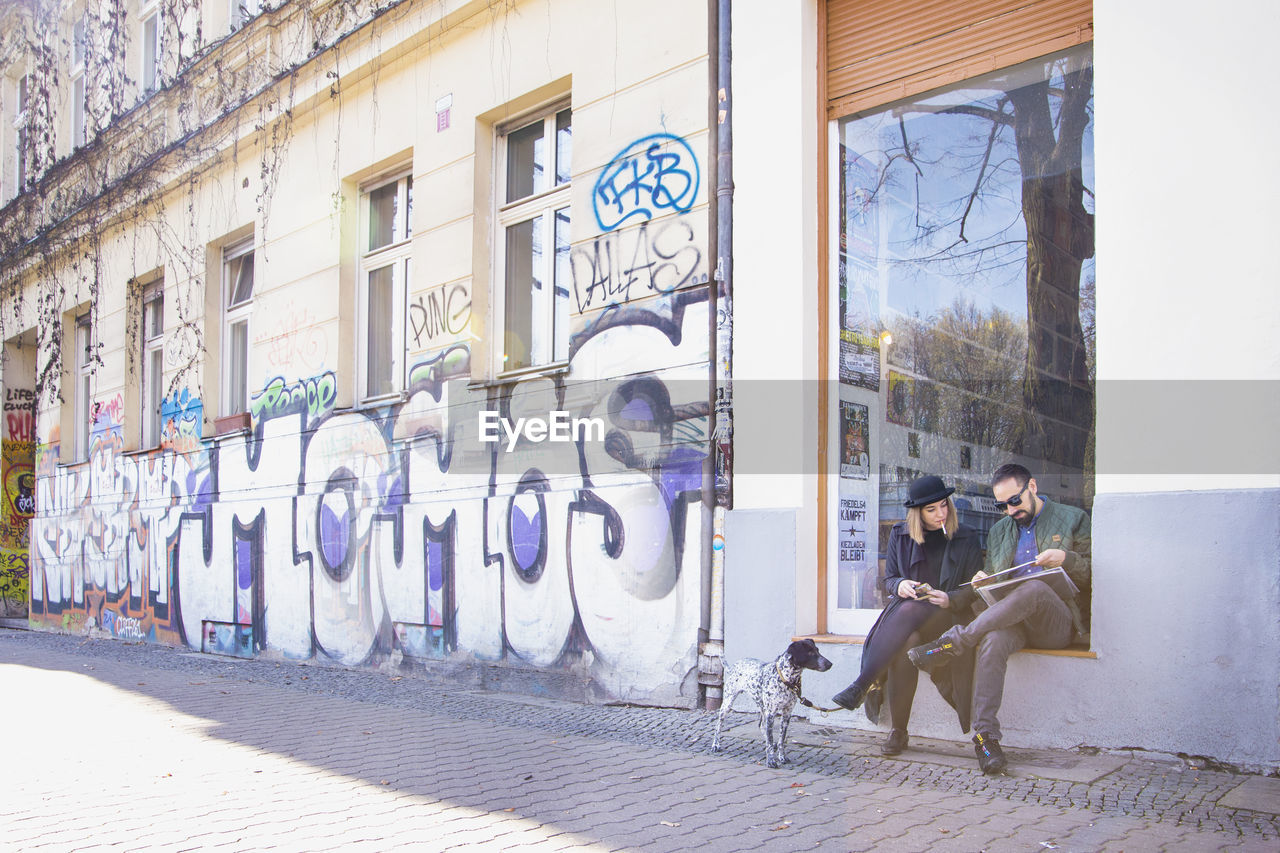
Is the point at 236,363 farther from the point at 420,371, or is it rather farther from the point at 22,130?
the point at 22,130

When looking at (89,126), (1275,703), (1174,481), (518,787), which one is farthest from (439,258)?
(89,126)

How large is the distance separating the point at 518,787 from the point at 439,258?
4.91 meters

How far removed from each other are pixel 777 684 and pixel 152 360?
10555 mm

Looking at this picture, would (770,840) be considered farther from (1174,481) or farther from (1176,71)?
(1176,71)

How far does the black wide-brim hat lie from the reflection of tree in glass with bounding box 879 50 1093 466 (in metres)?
0.93

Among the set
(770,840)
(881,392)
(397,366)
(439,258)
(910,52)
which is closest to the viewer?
(770,840)

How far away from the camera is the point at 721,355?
6.26 meters

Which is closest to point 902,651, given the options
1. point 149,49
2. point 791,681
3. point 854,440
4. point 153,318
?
point 791,681

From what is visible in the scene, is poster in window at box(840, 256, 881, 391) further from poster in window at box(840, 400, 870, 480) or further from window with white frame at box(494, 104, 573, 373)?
window with white frame at box(494, 104, 573, 373)

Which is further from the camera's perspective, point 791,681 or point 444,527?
point 444,527

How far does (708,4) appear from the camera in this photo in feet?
21.0

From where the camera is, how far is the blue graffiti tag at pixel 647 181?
650cm

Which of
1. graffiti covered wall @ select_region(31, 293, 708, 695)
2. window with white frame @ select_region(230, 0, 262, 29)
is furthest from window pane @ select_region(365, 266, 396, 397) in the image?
window with white frame @ select_region(230, 0, 262, 29)

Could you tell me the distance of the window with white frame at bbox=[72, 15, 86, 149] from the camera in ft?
49.5
